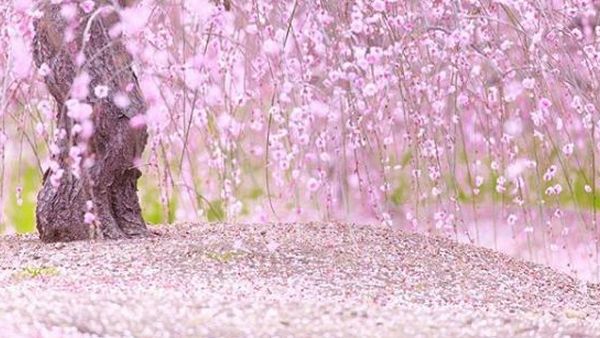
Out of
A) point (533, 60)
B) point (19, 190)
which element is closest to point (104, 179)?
point (19, 190)

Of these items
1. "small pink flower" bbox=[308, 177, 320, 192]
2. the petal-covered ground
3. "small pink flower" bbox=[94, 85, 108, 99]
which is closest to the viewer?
the petal-covered ground

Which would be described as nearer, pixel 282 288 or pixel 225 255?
pixel 282 288

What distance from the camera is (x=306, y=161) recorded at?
477 cm

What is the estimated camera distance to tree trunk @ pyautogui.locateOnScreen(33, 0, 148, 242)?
18.4 ft

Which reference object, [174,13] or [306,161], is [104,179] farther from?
[306,161]

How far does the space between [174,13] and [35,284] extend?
131 centimetres

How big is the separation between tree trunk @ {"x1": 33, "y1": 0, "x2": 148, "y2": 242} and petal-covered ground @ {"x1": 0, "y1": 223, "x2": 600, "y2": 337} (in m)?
0.14

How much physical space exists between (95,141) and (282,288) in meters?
1.33

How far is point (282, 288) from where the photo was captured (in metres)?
4.86

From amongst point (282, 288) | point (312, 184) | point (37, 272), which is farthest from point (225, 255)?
point (312, 184)

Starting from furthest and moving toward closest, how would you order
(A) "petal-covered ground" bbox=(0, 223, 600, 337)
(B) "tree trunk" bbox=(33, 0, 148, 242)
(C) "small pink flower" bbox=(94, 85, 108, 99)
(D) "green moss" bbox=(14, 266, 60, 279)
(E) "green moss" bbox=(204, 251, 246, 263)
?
(B) "tree trunk" bbox=(33, 0, 148, 242)
(E) "green moss" bbox=(204, 251, 246, 263)
(D) "green moss" bbox=(14, 266, 60, 279)
(C) "small pink flower" bbox=(94, 85, 108, 99)
(A) "petal-covered ground" bbox=(0, 223, 600, 337)

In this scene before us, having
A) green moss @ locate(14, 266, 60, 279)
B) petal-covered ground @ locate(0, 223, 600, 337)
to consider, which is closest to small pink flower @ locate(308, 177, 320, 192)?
petal-covered ground @ locate(0, 223, 600, 337)

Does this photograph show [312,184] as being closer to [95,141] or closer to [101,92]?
[101,92]

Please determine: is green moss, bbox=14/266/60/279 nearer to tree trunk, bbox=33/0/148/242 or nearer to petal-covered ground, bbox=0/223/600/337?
petal-covered ground, bbox=0/223/600/337
